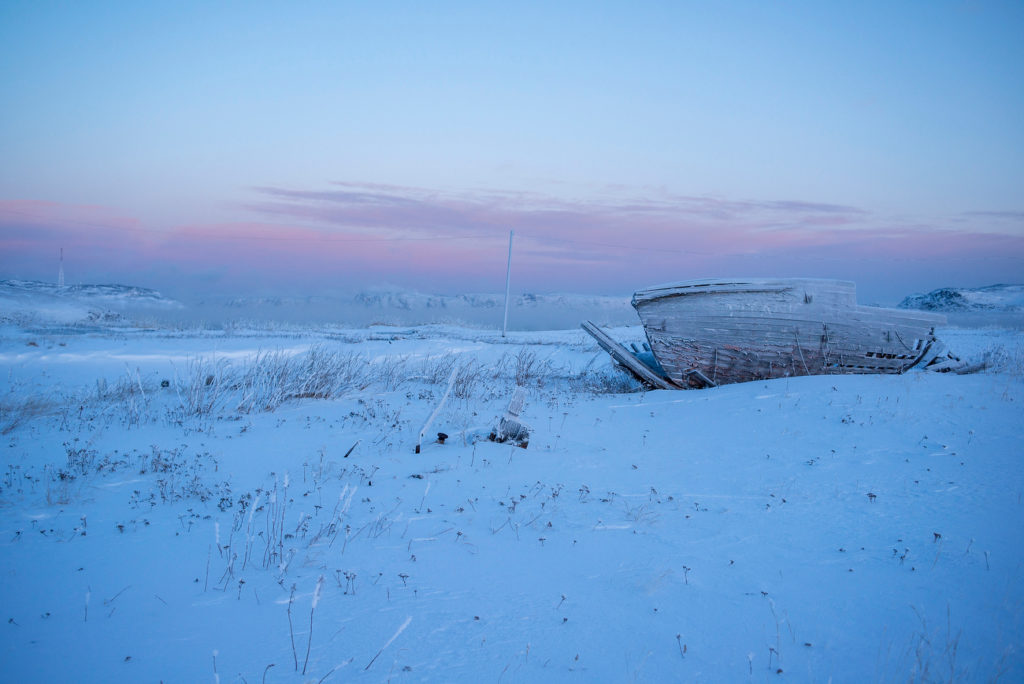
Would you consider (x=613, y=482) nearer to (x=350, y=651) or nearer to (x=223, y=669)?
(x=350, y=651)

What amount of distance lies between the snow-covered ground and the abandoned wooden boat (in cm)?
126

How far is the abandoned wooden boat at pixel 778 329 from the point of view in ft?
27.8

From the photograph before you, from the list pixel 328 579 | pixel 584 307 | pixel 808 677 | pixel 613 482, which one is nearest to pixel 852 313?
pixel 613 482

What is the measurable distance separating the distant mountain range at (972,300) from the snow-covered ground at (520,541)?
3414 centimetres

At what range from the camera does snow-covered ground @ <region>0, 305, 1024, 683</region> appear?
8.20 feet

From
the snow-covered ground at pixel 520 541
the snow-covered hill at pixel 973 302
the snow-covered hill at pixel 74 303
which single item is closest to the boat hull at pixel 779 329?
the snow-covered ground at pixel 520 541

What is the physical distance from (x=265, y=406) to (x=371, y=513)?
423 cm

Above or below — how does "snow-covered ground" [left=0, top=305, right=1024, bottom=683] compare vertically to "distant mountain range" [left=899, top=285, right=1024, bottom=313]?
below

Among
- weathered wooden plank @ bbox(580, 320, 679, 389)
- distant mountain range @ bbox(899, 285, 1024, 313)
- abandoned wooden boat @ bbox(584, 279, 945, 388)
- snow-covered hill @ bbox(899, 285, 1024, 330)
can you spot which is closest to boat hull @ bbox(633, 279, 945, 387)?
abandoned wooden boat @ bbox(584, 279, 945, 388)

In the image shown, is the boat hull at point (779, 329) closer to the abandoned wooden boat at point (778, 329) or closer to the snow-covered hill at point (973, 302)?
the abandoned wooden boat at point (778, 329)

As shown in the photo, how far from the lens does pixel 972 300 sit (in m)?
35.1

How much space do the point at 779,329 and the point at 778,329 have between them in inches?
0.6

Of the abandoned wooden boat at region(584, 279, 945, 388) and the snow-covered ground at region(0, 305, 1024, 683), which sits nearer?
the snow-covered ground at region(0, 305, 1024, 683)

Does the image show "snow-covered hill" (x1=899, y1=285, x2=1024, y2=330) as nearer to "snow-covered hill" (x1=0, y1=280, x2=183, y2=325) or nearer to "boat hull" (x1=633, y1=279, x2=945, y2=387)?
"boat hull" (x1=633, y1=279, x2=945, y2=387)
